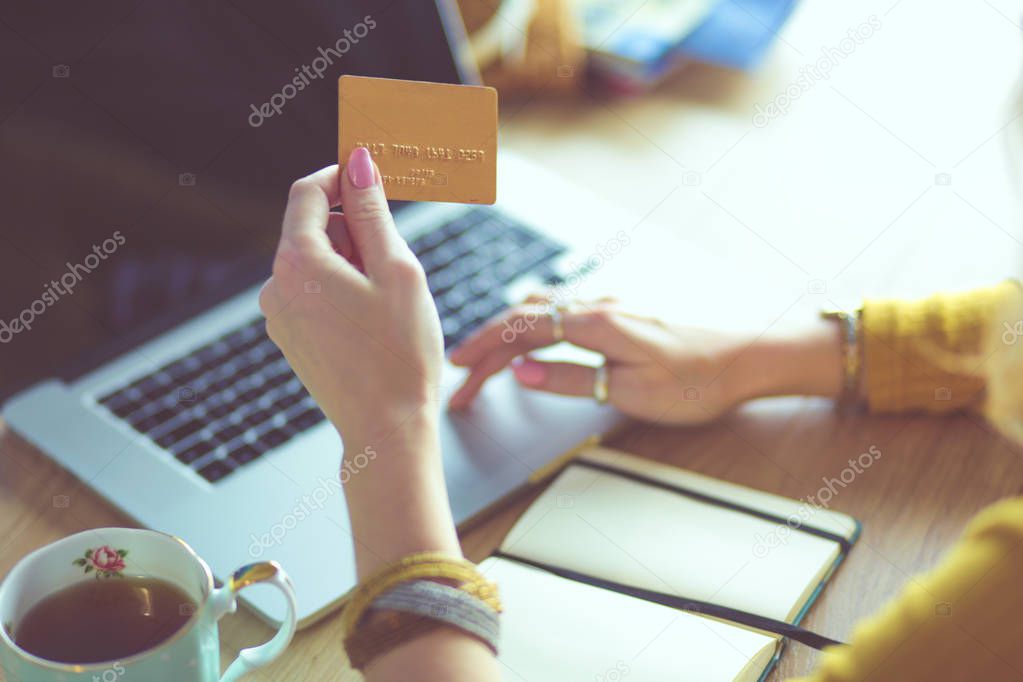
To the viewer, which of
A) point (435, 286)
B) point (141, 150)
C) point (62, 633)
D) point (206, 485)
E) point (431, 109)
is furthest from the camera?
point (435, 286)

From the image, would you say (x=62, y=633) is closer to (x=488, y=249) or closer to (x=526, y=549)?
(x=526, y=549)

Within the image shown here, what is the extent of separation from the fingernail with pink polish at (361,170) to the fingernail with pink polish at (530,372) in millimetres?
302

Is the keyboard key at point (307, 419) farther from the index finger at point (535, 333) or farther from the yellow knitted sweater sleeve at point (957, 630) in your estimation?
the yellow knitted sweater sleeve at point (957, 630)

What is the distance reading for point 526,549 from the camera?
2.63 feet

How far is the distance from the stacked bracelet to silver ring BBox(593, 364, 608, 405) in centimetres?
32

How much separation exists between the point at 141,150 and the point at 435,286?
0.31m


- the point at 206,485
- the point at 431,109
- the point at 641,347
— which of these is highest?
the point at 431,109

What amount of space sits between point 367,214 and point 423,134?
8 cm

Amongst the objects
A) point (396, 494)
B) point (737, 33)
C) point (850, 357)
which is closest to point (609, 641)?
point (396, 494)

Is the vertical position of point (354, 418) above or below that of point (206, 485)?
above

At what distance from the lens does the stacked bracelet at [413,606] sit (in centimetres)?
64

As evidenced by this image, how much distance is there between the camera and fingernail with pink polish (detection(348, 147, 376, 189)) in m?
0.70

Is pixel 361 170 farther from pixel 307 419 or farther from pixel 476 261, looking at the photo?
pixel 476 261

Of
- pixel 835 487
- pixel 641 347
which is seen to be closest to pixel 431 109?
pixel 641 347
